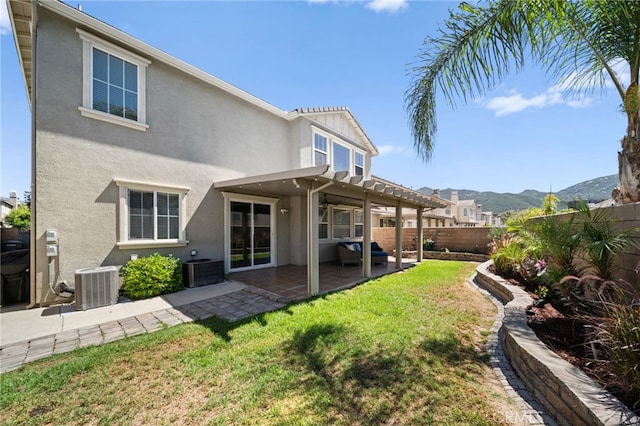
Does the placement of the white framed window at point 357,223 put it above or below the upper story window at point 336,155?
below

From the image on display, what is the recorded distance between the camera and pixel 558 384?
268cm

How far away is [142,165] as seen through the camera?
7785mm

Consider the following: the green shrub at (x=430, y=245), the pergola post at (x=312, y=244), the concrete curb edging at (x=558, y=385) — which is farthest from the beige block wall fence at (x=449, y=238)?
the concrete curb edging at (x=558, y=385)

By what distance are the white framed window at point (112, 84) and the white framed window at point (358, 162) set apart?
35.9 feet

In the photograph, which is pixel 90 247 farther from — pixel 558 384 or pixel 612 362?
pixel 612 362

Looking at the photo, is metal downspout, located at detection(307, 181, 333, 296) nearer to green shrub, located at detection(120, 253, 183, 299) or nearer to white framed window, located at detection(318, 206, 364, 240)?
green shrub, located at detection(120, 253, 183, 299)

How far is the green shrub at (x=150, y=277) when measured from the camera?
691cm

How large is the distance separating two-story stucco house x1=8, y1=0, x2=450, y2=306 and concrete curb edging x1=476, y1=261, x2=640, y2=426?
460cm

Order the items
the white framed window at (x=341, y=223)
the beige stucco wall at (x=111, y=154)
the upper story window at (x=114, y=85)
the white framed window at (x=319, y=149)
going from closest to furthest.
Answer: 1. the beige stucco wall at (x=111, y=154)
2. the upper story window at (x=114, y=85)
3. the white framed window at (x=319, y=149)
4. the white framed window at (x=341, y=223)

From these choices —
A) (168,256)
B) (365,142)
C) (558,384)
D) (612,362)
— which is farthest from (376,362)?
(365,142)

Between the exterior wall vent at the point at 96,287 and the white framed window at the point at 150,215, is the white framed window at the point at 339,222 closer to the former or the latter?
the white framed window at the point at 150,215

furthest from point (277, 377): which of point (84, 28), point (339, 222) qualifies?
point (339, 222)

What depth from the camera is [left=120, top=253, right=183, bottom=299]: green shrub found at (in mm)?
6914

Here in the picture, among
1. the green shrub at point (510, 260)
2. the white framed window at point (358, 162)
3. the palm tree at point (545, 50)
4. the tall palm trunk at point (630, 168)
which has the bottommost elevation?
the green shrub at point (510, 260)
